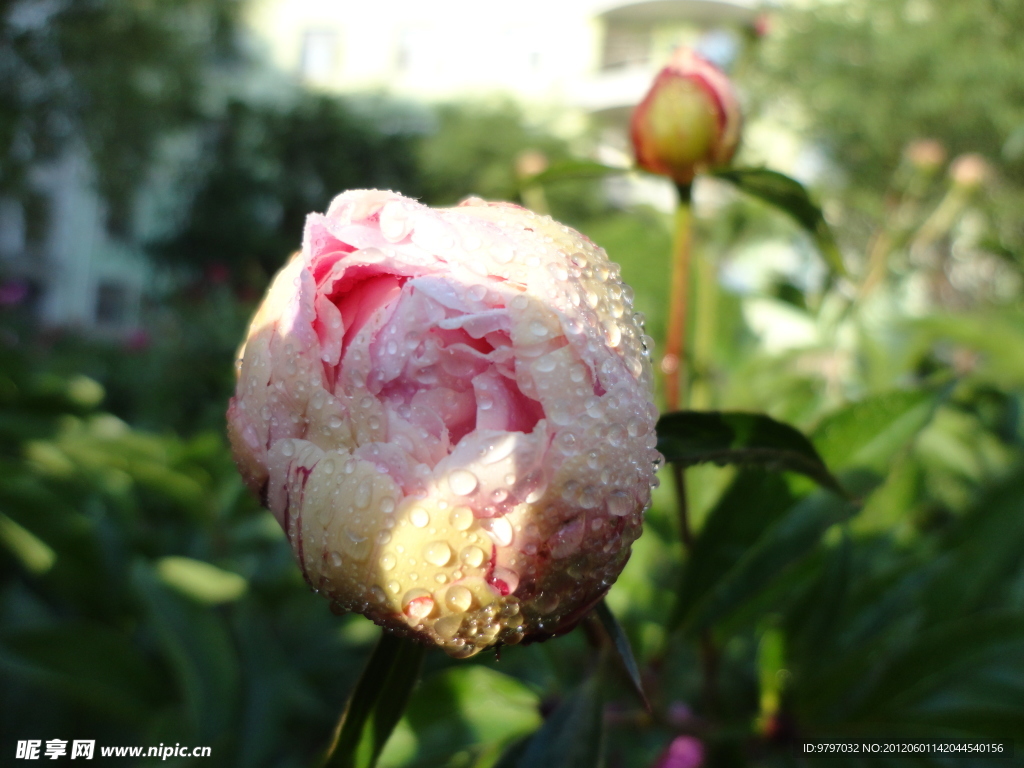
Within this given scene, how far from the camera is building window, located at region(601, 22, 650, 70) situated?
1560 centimetres

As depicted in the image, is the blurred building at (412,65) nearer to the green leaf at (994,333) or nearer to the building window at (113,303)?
the building window at (113,303)

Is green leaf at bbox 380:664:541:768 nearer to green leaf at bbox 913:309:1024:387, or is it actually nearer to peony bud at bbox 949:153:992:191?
green leaf at bbox 913:309:1024:387

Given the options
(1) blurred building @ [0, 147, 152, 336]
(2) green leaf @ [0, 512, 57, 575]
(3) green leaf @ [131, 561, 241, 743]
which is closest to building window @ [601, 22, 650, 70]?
(1) blurred building @ [0, 147, 152, 336]

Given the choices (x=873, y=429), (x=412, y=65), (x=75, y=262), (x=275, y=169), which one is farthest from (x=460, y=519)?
(x=75, y=262)

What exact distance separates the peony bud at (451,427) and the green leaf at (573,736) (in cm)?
16

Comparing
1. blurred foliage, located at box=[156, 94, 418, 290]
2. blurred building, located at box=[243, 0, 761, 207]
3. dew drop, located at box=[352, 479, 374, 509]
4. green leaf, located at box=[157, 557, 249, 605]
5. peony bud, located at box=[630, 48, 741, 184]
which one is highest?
blurred building, located at box=[243, 0, 761, 207]

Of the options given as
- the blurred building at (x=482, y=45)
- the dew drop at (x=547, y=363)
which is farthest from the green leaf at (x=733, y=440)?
the blurred building at (x=482, y=45)

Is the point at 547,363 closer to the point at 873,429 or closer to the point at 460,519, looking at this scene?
the point at 460,519

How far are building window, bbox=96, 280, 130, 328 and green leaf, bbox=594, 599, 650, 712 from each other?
1805 centimetres

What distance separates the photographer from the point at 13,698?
3.87 feet

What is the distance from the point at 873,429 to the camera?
652mm

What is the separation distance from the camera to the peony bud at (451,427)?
33 cm

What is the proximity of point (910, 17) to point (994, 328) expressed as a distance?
28.4 feet

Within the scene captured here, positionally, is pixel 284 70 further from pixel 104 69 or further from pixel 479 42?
pixel 104 69
